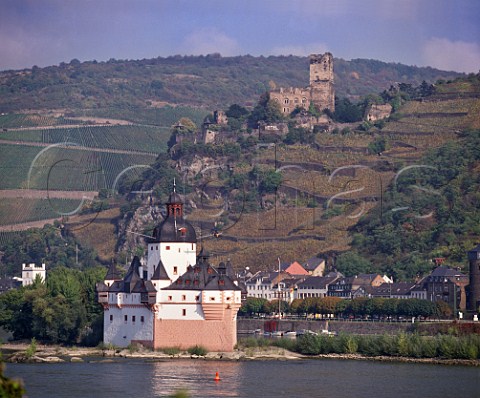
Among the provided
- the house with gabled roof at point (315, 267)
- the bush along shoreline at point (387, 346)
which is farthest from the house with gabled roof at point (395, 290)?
the bush along shoreline at point (387, 346)

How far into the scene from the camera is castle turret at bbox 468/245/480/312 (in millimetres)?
125125

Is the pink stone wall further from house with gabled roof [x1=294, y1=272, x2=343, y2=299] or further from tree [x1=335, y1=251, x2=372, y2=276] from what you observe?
tree [x1=335, y1=251, x2=372, y2=276]

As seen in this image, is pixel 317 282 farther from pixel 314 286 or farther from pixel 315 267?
pixel 315 267

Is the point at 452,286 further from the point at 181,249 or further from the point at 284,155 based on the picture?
the point at 284,155

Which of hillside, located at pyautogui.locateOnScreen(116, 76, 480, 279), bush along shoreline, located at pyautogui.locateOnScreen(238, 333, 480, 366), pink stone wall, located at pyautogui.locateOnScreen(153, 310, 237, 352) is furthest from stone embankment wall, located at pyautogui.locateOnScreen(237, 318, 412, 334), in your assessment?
hillside, located at pyautogui.locateOnScreen(116, 76, 480, 279)

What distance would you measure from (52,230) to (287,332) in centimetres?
7508

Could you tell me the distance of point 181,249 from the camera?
99062 millimetres

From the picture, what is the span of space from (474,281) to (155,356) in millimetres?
39727

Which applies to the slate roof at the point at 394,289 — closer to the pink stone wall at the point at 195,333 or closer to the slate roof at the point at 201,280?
the slate roof at the point at 201,280

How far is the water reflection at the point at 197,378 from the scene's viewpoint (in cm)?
7675

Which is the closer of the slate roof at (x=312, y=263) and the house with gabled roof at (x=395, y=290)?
the house with gabled roof at (x=395, y=290)

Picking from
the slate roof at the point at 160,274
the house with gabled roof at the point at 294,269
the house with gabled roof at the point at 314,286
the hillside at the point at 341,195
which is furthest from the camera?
the hillside at the point at 341,195

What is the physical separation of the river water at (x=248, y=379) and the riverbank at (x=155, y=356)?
1620 millimetres

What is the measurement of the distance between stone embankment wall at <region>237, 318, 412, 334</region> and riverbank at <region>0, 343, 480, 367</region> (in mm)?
18277
